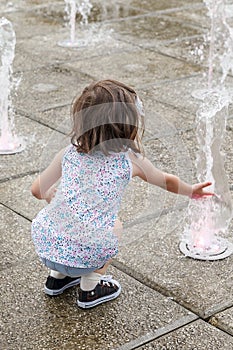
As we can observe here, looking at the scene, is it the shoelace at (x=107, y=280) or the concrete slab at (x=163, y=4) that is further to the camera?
the concrete slab at (x=163, y=4)

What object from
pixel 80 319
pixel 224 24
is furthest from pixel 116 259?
pixel 224 24

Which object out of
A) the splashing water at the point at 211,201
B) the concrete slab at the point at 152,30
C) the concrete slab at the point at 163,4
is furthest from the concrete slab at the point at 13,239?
the concrete slab at the point at 163,4

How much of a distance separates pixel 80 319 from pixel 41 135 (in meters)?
2.30

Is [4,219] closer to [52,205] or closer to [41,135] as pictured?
[52,205]

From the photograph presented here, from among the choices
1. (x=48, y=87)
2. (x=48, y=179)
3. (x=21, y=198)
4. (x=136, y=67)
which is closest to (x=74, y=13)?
(x=136, y=67)

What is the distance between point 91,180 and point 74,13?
519cm

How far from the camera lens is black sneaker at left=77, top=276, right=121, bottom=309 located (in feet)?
11.8

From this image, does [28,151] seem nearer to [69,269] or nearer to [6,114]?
[6,114]

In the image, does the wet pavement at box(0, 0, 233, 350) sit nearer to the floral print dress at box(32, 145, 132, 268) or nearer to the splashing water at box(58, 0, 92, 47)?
the splashing water at box(58, 0, 92, 47)

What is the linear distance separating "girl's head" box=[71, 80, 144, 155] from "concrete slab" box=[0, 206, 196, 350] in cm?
71

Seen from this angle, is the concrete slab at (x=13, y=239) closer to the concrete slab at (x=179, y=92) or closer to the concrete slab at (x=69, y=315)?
the concrete slab at (x=69, y=315)

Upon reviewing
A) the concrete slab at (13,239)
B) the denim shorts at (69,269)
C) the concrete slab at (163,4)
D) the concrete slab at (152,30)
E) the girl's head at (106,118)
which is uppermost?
the girl's head at (106,118)

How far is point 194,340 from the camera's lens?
11.1ft

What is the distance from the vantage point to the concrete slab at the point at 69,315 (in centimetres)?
338
